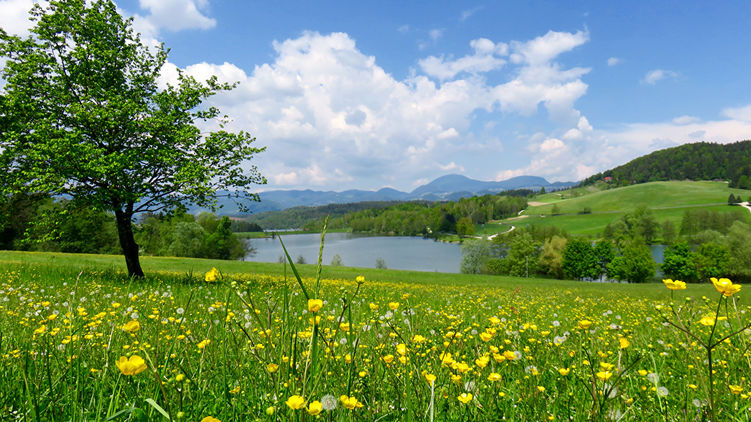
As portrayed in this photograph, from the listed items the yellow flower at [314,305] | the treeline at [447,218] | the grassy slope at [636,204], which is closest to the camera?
the yellow flower at [314,305]

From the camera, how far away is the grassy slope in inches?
4761

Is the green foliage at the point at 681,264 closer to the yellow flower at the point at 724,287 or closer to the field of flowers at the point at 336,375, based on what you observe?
the field of flowers at the point at 336,375

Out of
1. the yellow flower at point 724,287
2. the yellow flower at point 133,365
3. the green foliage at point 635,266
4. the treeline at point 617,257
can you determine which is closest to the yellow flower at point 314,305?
the yellow flower at point 133,365

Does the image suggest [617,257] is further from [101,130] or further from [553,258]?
[101,130]

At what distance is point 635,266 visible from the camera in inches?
2675

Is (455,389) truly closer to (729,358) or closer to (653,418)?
(653,418)

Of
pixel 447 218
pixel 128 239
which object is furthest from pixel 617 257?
pixel 447 218

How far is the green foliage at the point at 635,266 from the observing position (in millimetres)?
67188

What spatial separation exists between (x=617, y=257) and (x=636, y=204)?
100m

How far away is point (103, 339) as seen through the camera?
330 centimetres

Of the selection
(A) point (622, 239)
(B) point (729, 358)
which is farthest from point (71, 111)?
(A) point (622, 239)

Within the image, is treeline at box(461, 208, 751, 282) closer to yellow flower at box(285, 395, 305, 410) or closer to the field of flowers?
the field of flowers

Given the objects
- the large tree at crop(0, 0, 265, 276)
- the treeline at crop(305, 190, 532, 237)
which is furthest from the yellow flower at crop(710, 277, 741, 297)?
the treeline at crop(305, 190, 532, 237)

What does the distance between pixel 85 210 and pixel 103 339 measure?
14328 mm
